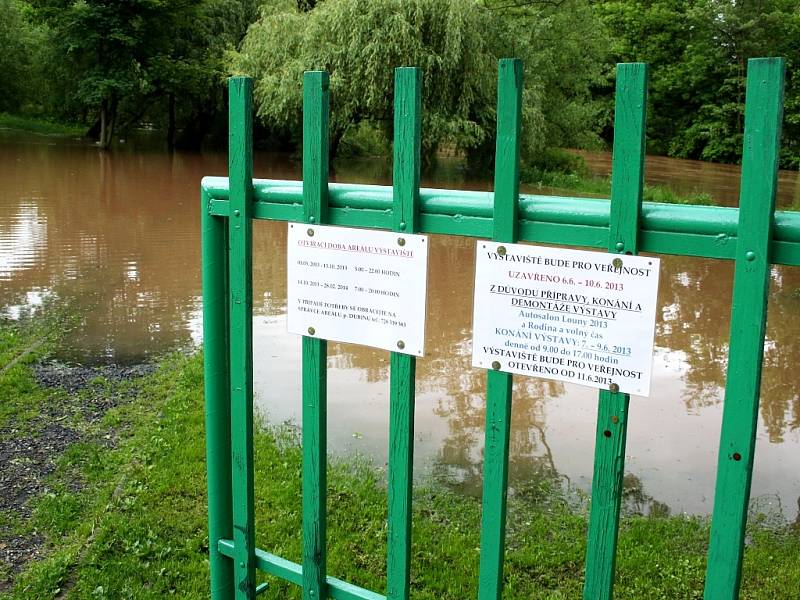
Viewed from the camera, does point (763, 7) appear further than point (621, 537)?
Result: Yes

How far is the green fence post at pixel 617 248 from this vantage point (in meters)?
1.93

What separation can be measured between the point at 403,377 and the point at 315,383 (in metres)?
0.31

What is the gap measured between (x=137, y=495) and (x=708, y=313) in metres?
7.59

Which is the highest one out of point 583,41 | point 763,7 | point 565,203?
point 763,7

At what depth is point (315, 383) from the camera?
8.28 feet

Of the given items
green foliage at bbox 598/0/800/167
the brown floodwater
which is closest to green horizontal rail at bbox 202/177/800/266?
the brown floodwater

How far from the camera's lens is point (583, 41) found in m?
25.8

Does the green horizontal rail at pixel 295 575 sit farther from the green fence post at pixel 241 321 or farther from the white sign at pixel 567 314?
the white sign at pixel 567 314

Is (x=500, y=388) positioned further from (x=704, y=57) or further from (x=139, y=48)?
(x=704, y=57)

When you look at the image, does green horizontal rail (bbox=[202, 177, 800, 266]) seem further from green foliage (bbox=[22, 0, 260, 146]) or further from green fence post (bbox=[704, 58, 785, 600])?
green foliage (bbox=[22, 0, 260, 146])

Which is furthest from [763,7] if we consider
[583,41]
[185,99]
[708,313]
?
[708,313]

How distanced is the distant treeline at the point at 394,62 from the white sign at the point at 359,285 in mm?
13009

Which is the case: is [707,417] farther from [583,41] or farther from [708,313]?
[583,41]

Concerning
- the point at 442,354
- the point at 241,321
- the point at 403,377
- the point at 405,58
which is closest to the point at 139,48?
the point at 405,58
